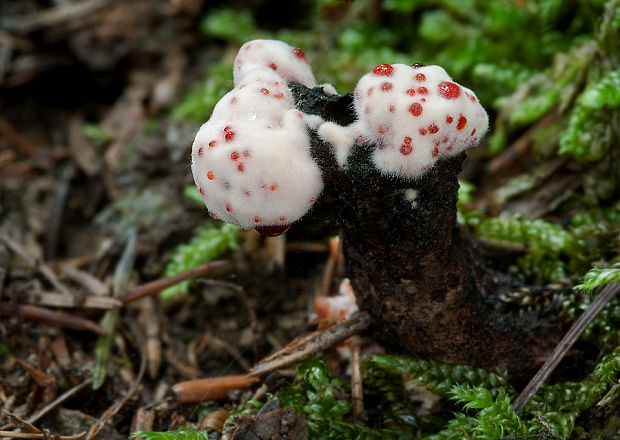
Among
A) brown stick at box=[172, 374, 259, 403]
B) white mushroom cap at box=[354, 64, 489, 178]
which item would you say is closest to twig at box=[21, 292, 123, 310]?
brown stick at box=[172, 374, 259, 403]

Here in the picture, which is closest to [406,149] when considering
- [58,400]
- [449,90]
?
[449,90]

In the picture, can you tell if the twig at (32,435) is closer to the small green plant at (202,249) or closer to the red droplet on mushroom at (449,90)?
the small green plant at (202,249)

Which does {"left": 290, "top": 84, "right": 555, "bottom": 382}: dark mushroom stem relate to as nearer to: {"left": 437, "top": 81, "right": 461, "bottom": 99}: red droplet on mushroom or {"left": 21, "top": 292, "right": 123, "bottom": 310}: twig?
{"left": 437, "top": 81, "right": 461, "bottom": 99}: red droplet on mushroom

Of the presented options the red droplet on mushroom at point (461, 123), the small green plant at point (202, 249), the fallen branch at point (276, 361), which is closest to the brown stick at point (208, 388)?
the fallen branch at point (276, 361)

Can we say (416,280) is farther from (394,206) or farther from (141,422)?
(141,422)

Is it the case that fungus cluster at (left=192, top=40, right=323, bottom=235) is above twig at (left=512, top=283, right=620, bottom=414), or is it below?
above

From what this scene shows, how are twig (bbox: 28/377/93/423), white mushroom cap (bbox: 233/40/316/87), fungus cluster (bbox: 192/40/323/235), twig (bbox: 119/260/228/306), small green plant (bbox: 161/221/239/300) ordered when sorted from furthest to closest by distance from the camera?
small green plant (bbox: 161/221/239/300) → twig (bbox: 119/260/228/306) → twig (bbox: 28/377/93/423) → white mushroom cap (bbox: 233/40/316/87) → fungus cluster (bbox: 192/40/323/235)

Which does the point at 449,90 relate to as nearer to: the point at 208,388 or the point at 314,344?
the point at 314,344
